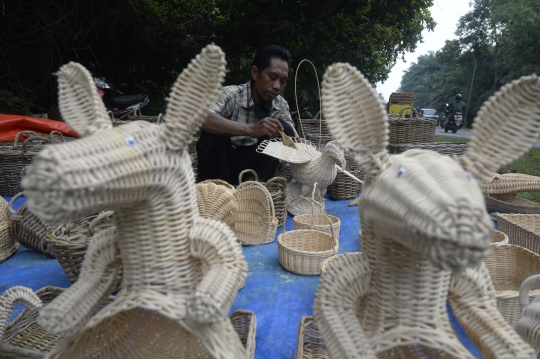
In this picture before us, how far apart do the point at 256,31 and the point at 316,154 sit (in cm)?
318

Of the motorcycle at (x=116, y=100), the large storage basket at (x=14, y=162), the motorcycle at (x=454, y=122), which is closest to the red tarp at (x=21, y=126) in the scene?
the large storage basket at (x=14, y=162)

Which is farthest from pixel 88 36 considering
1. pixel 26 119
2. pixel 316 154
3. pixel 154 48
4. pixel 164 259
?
pixel 164 259

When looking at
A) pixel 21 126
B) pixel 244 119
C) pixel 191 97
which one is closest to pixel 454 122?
pixel 244 119

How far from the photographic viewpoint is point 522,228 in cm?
163

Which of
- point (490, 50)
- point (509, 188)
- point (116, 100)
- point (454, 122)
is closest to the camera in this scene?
point (509, 188)

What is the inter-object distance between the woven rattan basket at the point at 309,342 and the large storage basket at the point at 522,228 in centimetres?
119

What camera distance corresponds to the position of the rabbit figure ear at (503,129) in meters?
0.58

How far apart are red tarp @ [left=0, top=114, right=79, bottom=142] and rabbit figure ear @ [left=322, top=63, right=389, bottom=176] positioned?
2722mm

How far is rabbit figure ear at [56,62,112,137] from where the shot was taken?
2.22ft

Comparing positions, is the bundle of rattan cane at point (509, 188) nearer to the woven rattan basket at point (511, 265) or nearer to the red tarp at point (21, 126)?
the woven rattan basket at point (511, 265)

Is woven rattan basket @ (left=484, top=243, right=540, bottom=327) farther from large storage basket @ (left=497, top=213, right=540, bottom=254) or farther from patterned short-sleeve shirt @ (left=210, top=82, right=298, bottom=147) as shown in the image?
patterned short-sleeve shirt @ (left=210, top=82, right=298, bottom=147)

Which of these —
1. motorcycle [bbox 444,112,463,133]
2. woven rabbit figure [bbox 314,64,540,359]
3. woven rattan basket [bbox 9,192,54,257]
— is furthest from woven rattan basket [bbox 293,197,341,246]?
motorcycle [bbox 444,112,463,133]

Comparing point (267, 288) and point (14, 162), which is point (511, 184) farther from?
point (14, 162)

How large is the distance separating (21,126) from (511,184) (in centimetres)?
360
